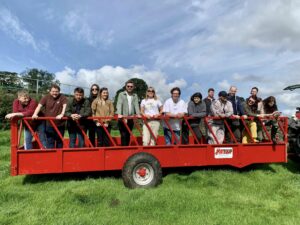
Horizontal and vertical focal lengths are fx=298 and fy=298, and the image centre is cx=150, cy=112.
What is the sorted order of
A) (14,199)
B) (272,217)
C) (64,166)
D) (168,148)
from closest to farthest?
1. (272,217)
2. (14,199)
3. (64,166)
4. (168,148)

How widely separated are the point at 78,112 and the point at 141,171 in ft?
6.06

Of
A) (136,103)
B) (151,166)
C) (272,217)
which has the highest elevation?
(136,103)

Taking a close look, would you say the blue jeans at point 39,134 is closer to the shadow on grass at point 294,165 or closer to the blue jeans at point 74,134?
the blue jeans at point 74,134

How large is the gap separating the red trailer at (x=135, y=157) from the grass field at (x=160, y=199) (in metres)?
0.33

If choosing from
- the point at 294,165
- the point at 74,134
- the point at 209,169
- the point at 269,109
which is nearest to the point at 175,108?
the point at 209,169

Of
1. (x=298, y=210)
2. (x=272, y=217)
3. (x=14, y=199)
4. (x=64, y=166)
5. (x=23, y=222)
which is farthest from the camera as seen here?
(x=64, y=166)

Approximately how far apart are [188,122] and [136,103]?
4.21 feet

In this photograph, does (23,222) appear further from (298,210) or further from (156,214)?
(298,210)

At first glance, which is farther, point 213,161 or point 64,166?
point 213,161

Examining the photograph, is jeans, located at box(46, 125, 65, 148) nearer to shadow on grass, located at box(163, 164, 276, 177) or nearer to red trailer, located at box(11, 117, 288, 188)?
red trailer, located at box(11, 117, 288, 188)

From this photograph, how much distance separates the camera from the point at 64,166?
5824 millimetres

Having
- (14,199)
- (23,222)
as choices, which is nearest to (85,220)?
(23,222)

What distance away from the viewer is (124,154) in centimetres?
608

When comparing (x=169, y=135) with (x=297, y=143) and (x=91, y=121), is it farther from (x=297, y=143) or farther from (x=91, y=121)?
(x=297, y=143)
